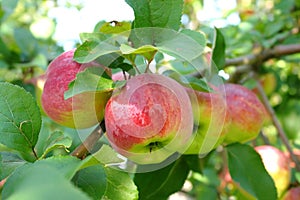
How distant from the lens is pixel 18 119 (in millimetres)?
650

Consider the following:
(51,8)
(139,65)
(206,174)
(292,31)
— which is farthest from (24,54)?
(51,8)

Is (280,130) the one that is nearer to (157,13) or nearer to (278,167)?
(278,167)

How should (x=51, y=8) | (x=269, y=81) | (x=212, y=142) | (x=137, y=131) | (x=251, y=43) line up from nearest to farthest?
(x=137, y=131) → (x=212, y=142) → (x=251, y=43) → (x=269, y=81) → (x=51, y=8)

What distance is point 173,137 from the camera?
24.6 inches

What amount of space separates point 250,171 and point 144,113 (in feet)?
1.21

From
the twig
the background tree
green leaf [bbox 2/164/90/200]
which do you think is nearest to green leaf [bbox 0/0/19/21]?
the background tree

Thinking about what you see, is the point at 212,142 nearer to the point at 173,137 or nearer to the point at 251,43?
the point at 173,137

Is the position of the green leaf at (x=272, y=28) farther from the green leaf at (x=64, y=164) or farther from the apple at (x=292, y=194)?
the green leaf at (x=64, y=164)

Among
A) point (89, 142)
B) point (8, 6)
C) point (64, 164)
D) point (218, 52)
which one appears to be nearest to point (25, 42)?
point (8, 6)

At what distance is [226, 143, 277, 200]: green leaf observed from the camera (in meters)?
0.86

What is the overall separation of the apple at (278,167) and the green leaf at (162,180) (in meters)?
0.26

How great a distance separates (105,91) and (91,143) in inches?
3.2

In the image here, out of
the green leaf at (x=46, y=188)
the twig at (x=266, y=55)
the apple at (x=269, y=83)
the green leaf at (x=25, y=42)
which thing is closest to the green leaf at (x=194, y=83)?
the green leaf at (x=46, y=188)

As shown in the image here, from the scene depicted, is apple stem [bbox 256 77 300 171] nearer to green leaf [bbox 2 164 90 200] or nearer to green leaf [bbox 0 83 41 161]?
green leaf [bbox 0 83 41 161]
